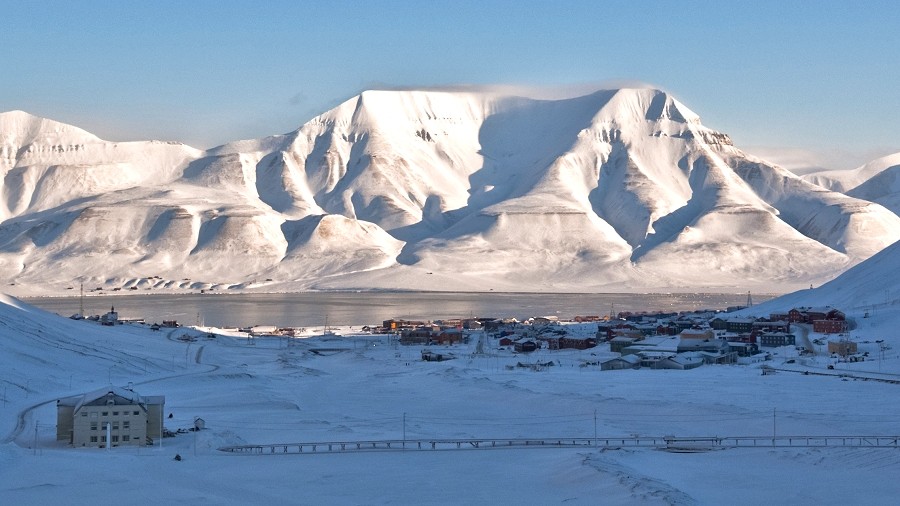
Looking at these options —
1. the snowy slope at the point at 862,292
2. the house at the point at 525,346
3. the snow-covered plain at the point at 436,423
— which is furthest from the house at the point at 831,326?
the house at the point at 525,346

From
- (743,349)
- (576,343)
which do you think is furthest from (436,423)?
(576,343)

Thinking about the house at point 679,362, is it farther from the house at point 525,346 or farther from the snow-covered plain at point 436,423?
the house at point 525,346

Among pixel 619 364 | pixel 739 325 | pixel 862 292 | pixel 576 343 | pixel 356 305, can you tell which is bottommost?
pixel 619 364

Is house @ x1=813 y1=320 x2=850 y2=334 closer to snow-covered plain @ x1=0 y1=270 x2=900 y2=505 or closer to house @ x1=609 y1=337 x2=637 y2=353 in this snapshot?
snow-covered plain @ x1=0 y1=270 x2=900 y2=505

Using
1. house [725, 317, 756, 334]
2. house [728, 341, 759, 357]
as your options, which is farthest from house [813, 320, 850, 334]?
house [728, 341, 759, 357]

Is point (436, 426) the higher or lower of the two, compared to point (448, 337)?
lower

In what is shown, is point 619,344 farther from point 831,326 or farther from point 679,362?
point 679,362

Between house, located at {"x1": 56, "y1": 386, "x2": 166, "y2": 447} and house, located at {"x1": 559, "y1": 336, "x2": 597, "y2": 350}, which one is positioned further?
house, located at {"x1": 559, "y1": 336, "x2": 597, "y2": 350}
